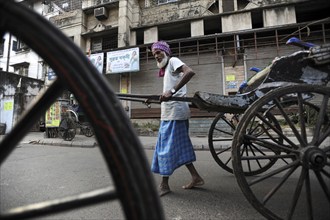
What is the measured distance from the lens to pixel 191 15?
14.9m

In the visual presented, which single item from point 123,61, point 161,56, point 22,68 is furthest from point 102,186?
point 22,68

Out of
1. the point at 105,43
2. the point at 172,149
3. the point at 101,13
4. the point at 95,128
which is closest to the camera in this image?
the point at 95,128

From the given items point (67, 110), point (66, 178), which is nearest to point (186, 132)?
point (66, 178)

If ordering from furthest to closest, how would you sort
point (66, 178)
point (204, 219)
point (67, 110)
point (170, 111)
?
1. point (67, 110)
2. point (66, 178)
3. point (170, 111)
4. point (204, 219)

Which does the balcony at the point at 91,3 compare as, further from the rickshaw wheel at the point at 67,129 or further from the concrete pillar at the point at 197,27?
the rickshaw wheel at the point at 67,129

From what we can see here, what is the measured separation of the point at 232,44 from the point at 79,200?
14538 mm

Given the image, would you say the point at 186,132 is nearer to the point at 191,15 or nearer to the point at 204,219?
the point at 204,219

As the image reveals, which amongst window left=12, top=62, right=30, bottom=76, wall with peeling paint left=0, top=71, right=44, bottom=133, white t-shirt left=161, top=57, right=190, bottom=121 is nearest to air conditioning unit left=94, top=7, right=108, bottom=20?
wall with peeling paint left=0, top=71, right=44, bottom=133

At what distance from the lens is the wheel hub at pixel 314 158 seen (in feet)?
5.19

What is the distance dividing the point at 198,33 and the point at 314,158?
45.6ft

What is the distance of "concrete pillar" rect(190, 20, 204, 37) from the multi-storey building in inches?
2.4

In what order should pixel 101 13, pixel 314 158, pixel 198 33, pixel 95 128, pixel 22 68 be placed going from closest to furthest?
pixel 95 128 < pixel 314 158 < pixel 198 33 < pixel 101 13 < pixel 22 68

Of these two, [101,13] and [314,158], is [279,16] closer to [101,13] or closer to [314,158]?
[101,13]

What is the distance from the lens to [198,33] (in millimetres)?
14430
